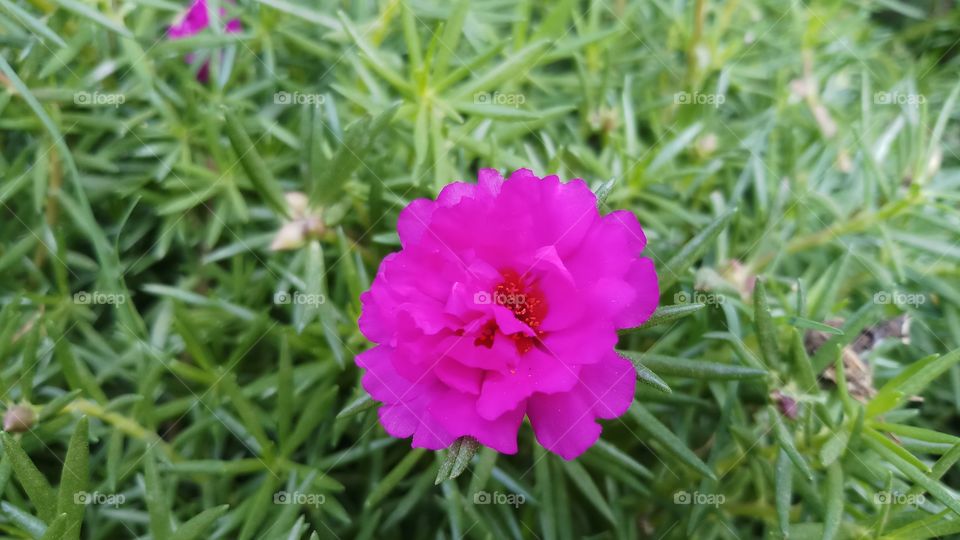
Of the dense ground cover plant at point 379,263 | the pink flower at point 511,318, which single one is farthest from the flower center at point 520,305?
the dense ground cover plant at point 379,263

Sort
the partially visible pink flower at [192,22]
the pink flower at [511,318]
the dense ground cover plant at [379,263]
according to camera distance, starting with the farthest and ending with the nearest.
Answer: the partially visible pink flower at [192,22] → the dense ground cover plant at [379,263] → the pink flower at [511,318]

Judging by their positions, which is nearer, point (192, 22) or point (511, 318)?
point (511, 318)

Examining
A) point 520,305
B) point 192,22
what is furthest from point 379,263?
point 192,22

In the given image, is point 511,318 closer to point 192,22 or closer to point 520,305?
point 520,305

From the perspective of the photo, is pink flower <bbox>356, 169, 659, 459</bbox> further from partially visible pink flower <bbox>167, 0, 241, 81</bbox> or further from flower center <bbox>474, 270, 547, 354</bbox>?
partially visible pink flower <bbox>167, 0, 241, 81</bbox>

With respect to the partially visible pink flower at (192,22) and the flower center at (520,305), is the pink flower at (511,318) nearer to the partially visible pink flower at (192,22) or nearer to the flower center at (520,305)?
the flower center at (520,305)

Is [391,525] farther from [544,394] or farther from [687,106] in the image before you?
[687,106]

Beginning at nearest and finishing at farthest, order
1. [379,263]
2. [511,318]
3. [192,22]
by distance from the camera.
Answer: [511,318], [379,263], [192,22]
